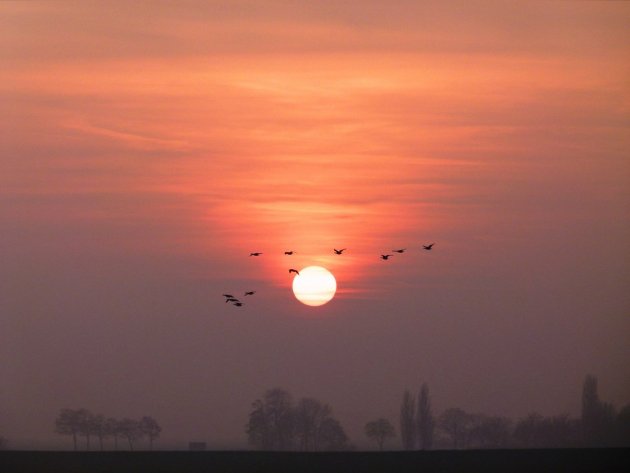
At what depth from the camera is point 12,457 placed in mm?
68000

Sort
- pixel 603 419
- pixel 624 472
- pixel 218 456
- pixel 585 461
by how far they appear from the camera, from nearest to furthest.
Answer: pixel 624 472, pixel 585 461, pixel 218 456, pixel 603 419

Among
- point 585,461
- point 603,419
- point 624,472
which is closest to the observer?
point 624,472

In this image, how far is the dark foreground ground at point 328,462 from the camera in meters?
61.0

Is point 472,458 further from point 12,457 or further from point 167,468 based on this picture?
point 12,457

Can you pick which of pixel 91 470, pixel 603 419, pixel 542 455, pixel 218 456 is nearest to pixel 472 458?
pixel 542 455

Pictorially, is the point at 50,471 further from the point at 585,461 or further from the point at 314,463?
the point at 585,461

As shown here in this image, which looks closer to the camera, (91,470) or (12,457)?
(91,470)

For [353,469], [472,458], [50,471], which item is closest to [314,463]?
[353,469]

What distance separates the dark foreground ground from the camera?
61.0m

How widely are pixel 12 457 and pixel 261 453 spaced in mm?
12891

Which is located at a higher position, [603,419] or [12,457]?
[603,419]

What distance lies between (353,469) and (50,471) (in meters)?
13.6

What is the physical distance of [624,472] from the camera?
5888 centimetres

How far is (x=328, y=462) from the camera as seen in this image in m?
64.2
